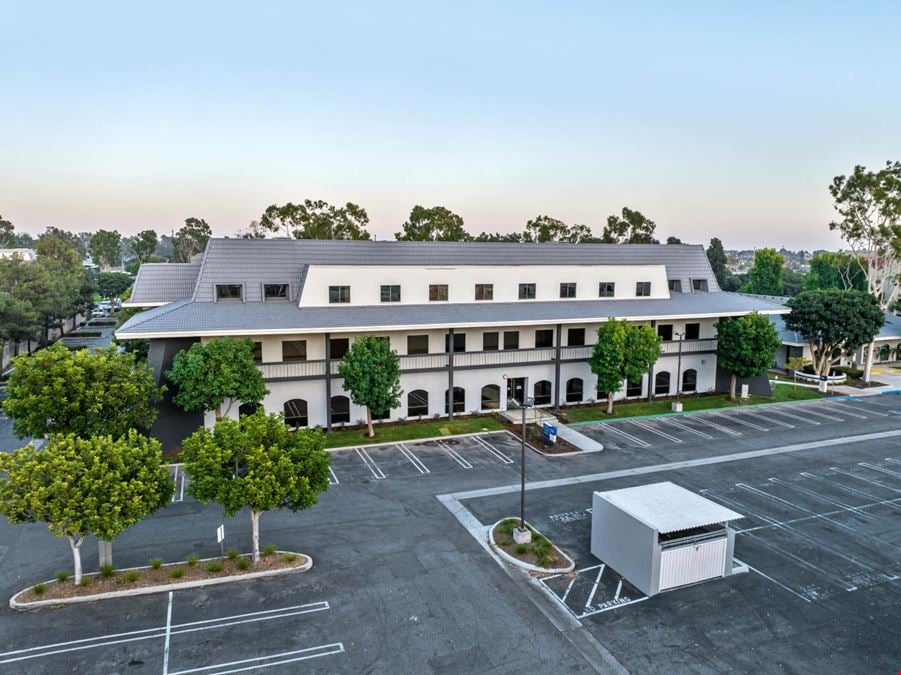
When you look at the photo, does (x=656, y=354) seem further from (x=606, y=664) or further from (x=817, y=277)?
(x=817, y=277)

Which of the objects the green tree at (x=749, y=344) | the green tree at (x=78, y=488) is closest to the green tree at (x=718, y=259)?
the green tree at (x=749, y=344)

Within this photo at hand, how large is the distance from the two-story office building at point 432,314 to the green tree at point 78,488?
13.3 meters

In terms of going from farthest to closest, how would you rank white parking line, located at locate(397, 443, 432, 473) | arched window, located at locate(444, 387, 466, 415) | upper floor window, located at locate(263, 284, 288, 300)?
arched window, located at locate(444, 387, 466, 415) < upper floor window, located at locate(263, 284, 288, 300) < white parking line, located at locate(397, 443, 432, 473)

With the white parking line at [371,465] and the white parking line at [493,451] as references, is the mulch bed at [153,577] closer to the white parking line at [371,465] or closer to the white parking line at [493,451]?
the white parking line at [371,465]

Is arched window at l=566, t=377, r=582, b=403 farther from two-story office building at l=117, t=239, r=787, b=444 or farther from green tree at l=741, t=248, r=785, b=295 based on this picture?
green tree at l=741, t=248, r=785, b=295

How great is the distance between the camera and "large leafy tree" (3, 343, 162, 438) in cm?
2416

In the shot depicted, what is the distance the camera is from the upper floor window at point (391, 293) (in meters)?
39.5

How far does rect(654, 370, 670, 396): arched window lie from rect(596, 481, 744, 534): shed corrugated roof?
79.3 ft

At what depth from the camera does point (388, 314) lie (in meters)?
37.7

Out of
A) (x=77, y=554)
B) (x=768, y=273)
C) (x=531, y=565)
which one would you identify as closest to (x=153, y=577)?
(x=77, y=554)

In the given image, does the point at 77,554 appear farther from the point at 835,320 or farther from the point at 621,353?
the point at 835,320

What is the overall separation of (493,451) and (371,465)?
734 centimetres

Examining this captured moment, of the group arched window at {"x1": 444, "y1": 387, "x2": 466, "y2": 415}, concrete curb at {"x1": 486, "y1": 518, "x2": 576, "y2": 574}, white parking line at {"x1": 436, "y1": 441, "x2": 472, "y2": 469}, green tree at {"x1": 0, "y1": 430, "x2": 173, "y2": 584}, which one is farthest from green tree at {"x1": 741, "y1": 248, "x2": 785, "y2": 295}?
green tree at {"x1": 0, "y1": 430, "x2": 173, "y2": 584}

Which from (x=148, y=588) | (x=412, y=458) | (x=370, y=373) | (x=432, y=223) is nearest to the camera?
(x=148, y=588)
